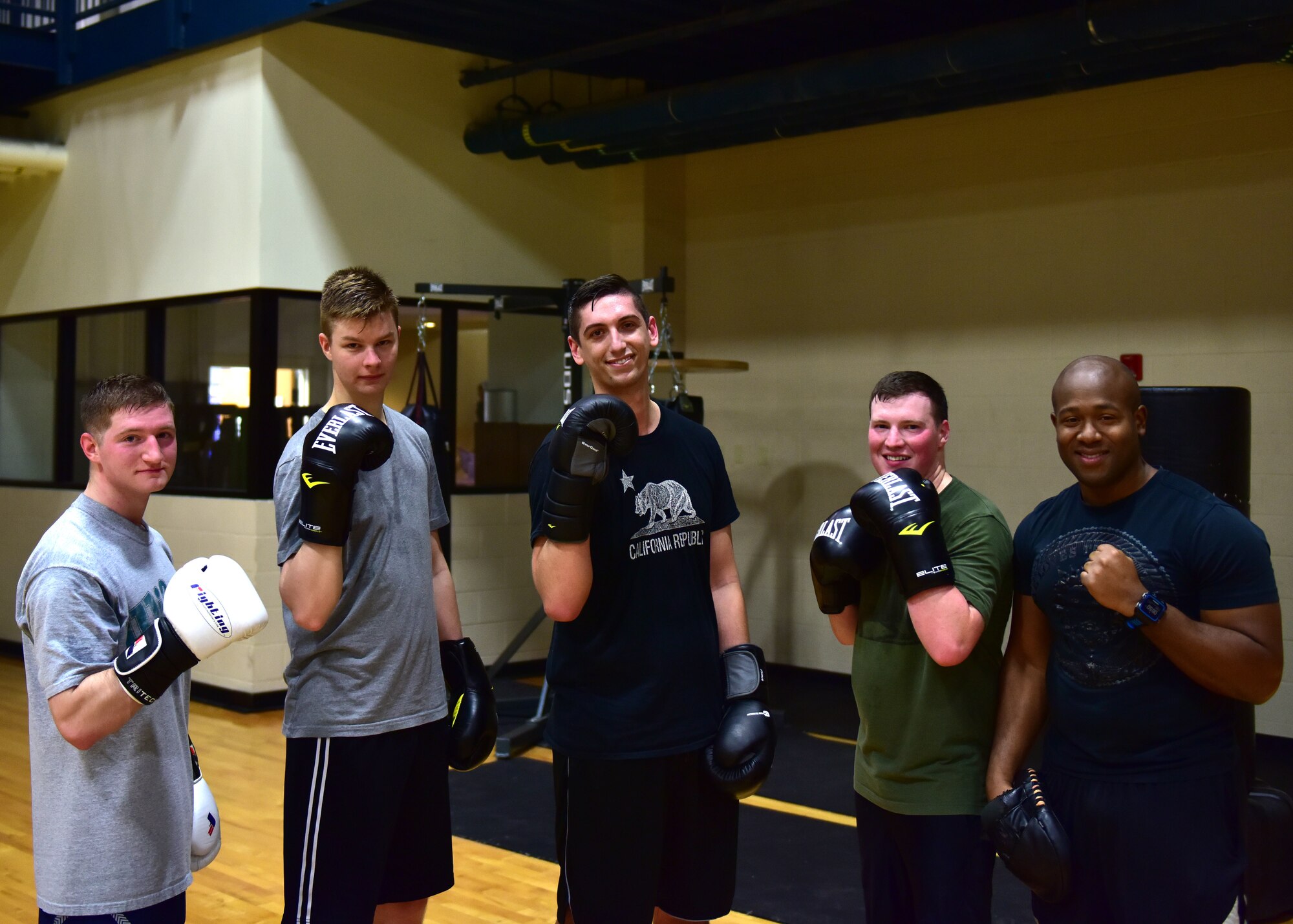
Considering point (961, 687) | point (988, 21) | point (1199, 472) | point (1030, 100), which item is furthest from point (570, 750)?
point (1030, 100)

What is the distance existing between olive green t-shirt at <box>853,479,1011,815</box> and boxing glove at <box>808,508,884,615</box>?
56mm

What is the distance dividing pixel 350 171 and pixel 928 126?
2.95 meters

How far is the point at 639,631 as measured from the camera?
2.12 m

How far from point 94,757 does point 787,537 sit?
505 cm

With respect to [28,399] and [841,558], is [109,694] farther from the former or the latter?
[28,399]

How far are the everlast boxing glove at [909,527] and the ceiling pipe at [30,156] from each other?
6.31 m

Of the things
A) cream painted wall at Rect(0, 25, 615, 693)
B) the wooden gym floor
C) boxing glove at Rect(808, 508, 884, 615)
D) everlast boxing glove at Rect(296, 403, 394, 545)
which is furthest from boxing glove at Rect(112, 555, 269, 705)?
cream painted wall at Rect(0, 25, 615, 693)

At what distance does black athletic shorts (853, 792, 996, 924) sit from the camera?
202 centimetres

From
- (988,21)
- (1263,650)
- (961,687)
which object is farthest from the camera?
(988,21)

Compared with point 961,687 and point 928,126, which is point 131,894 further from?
point 928,126

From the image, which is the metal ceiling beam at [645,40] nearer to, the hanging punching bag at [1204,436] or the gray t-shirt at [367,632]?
the hanging punching bag at [1204,436]

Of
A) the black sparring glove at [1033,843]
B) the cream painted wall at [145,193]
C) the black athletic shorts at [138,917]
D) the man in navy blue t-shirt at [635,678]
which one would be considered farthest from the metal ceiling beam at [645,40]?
the black athletic shorts at [138,917]

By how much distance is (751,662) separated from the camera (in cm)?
223

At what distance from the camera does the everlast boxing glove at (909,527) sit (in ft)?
6.45
